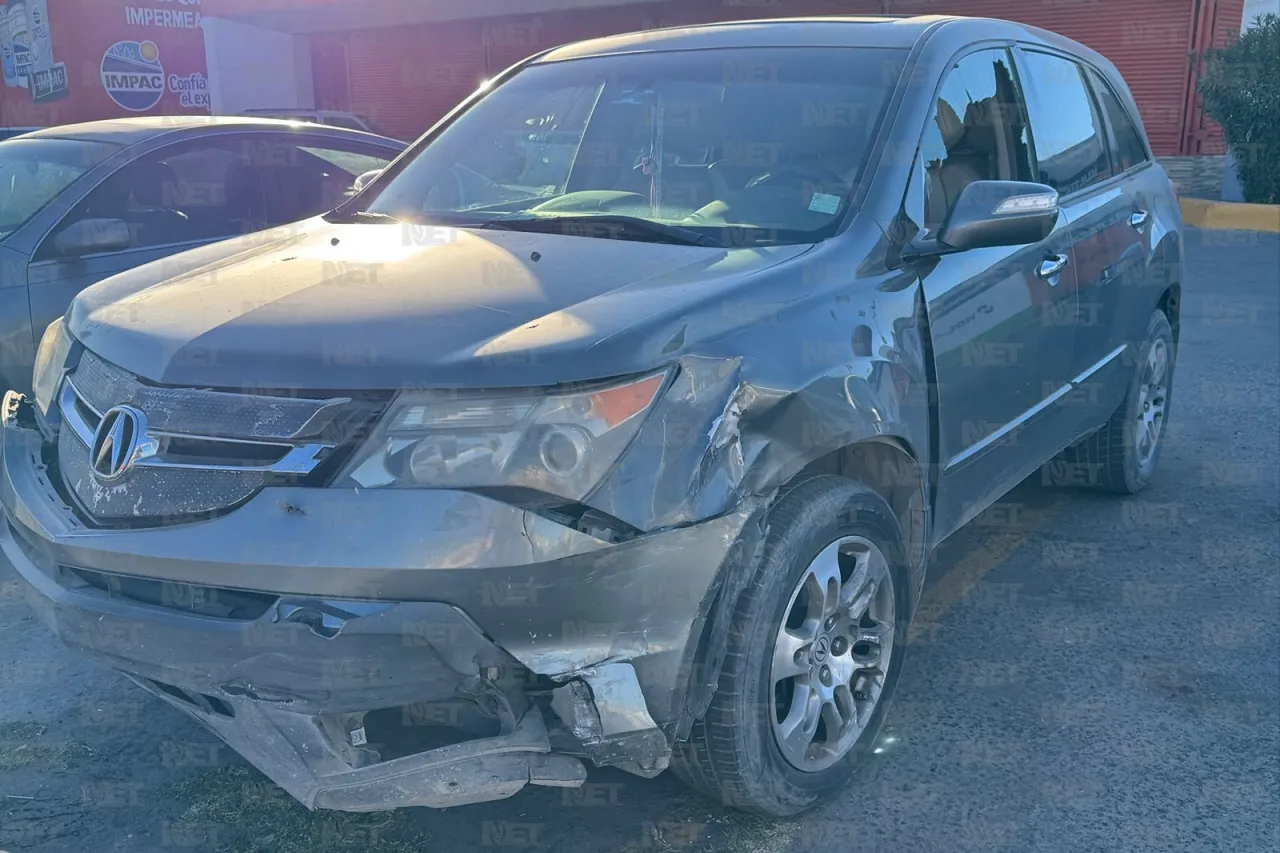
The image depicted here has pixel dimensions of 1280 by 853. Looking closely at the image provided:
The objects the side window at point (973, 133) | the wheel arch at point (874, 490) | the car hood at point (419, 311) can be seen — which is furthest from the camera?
the side window at point (973, 133)

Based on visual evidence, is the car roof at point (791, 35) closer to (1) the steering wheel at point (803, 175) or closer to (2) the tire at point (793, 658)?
(1) the steering wheel at point (803, 175)

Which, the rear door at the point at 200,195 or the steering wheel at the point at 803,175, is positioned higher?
the steering wheel at the point at 803,175

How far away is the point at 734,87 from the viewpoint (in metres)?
3.34

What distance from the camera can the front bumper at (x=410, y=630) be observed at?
6.71 feet

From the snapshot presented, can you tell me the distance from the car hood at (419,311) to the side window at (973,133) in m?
0.70

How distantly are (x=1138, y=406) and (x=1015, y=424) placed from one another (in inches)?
61.7

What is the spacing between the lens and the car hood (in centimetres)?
215

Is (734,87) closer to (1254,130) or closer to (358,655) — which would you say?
(358,655)

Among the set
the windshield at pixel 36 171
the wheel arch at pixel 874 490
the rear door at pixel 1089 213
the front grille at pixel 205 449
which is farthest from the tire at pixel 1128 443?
the windshield at pixel 36 171

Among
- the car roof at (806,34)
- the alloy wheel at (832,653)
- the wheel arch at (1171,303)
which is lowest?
the alloy wheel at (832,653)

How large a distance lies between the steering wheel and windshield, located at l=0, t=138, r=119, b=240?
11.4ft

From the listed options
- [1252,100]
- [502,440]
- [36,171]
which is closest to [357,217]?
[502,440]

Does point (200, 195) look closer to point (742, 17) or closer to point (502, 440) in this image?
point (502, 440)

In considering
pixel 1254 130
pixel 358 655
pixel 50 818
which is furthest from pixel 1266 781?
pixel 1254 130
